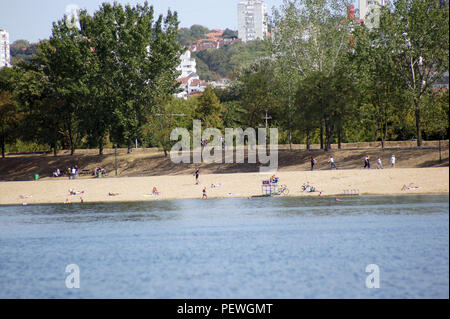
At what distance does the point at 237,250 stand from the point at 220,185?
81.5ft

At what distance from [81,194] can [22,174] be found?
23.3m

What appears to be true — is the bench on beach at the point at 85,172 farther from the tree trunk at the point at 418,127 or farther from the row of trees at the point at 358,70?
the tree trunk at the point at 418,127

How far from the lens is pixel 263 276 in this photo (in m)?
33.0

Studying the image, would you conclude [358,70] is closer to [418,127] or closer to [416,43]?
[416,43]

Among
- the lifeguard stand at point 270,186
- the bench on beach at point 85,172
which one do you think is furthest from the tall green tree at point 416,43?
the bench on beach at point 85,172

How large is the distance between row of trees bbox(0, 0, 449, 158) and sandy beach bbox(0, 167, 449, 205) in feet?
38.1

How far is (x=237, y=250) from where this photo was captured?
39188 millimetres

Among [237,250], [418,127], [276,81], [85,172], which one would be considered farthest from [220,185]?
[85,172]

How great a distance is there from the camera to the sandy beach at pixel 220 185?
5622 centimetres

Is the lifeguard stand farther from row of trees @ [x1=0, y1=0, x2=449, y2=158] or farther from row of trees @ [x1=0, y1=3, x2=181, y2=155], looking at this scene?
row of trees @ [x1=0, y1=3, x2=181, y2=155]

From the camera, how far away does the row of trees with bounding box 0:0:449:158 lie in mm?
68812

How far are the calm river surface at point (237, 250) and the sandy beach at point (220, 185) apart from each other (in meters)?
2.44

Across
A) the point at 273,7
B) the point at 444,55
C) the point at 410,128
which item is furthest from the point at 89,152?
the point at 444,55

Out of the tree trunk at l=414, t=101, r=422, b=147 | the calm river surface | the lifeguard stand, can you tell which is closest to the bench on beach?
the calm river surface
